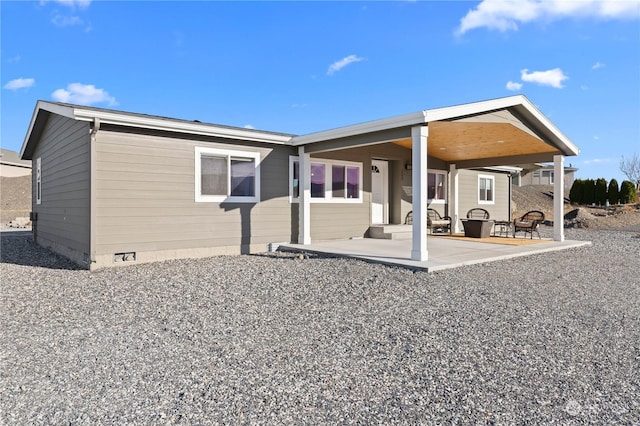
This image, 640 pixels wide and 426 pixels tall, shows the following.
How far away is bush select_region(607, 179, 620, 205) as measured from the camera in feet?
95.1

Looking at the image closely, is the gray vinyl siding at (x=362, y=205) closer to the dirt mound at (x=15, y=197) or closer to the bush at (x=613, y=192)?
the dirt mound at (x=15, y=197)

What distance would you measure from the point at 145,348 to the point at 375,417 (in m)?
2.16

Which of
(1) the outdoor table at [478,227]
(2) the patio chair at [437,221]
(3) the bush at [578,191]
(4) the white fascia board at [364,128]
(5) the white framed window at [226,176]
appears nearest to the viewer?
(4) the white fascia board at [364,128]

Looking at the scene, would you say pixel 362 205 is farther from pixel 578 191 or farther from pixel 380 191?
pixel 578 191

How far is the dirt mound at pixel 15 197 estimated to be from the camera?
973 inches

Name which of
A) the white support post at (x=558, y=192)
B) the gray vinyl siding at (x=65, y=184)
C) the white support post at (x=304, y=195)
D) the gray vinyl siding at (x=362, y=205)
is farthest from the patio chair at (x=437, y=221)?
Result: the gray vinyl siding at (x=65, y=184)

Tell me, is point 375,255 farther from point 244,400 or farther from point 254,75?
point 254,75

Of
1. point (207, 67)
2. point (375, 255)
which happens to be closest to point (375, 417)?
point (375, 255)

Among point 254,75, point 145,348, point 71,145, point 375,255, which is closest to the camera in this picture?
point 145,348

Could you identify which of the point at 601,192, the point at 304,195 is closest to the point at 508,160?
the point at 304,195

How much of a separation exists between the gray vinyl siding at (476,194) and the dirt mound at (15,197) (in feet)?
83.4

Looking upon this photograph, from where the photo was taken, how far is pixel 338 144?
8.44 m

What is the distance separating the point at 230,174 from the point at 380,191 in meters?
5.13

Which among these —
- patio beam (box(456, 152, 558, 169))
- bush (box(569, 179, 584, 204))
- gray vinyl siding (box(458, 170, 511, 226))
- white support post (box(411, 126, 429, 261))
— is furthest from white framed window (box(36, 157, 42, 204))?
bush (box(569, 179, 584, 204))
